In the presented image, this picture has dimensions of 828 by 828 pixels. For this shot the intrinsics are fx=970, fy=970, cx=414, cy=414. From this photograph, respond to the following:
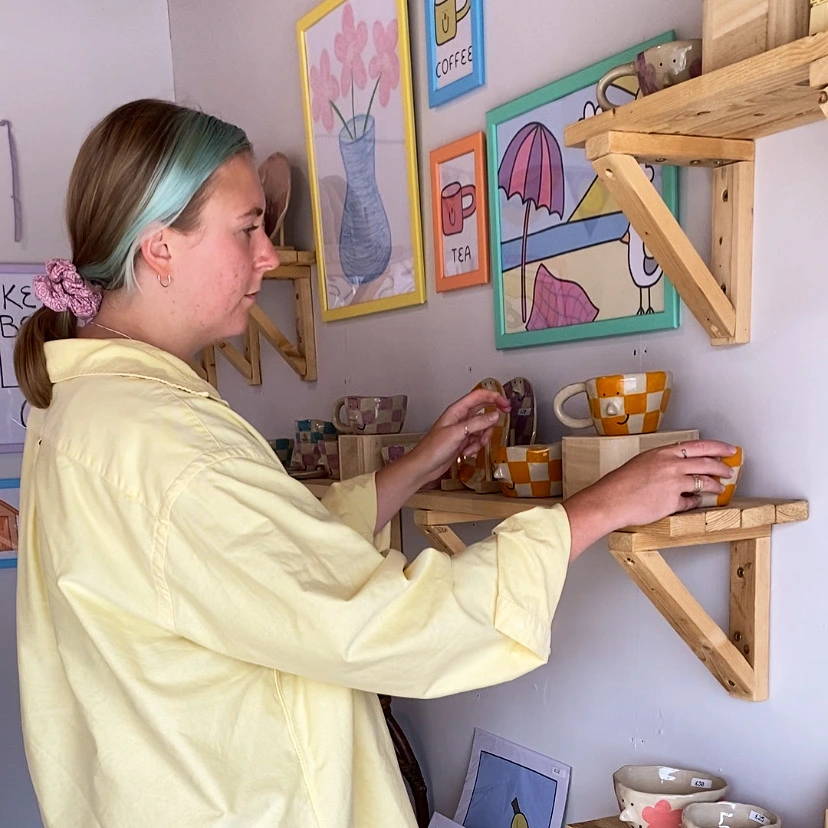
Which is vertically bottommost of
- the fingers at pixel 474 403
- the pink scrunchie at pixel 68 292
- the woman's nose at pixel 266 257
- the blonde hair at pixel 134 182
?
the fingers at pixel 474 403

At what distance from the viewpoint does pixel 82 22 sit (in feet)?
6.93

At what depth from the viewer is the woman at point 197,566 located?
29.8 inches

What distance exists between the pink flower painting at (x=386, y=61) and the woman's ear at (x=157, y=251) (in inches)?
25.9

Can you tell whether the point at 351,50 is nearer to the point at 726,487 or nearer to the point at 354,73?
the point at 354,73

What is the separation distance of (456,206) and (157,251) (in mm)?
544

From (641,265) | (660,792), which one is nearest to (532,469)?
(641,265)

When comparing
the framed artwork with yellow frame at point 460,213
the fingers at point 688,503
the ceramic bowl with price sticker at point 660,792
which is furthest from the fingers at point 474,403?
the ceramic bowl with price sticker at point 660,792

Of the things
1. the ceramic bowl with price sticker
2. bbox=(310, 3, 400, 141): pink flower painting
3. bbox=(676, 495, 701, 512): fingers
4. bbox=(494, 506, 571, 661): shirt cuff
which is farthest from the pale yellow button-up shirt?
bbox=(310, 3, 400, 141): pink flower painting

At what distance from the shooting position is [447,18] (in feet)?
4.26

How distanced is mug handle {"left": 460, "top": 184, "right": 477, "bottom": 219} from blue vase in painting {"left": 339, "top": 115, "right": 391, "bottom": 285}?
0.69 feet

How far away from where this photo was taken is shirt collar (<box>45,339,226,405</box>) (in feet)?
2.80

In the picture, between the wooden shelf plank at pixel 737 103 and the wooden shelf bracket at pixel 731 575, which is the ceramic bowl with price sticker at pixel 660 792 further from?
the wooden shelf plank at pixel 737 103

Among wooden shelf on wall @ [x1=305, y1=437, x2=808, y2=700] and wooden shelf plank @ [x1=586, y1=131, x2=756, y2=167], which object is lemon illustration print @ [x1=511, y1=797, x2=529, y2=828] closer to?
wooden shelf on wall @ [x1=305, y1=437, x2=808, y2=700]

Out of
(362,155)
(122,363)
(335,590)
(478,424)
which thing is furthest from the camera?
(362,155)
